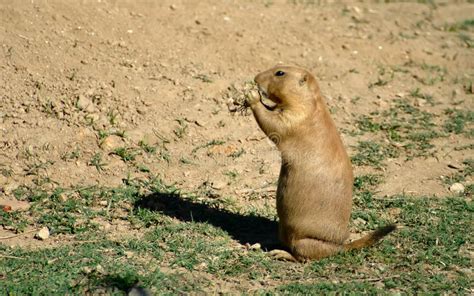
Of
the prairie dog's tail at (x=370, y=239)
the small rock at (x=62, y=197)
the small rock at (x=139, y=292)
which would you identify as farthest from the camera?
the small rock at (x=62, y=197)

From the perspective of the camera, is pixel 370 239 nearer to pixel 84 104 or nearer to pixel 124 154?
pixel 124 154

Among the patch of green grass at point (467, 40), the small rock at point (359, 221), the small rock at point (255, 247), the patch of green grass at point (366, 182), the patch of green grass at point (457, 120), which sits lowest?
the small rock at point (255, 247)

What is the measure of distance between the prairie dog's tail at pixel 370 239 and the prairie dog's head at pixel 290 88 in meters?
0.97

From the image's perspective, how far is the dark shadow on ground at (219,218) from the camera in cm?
539

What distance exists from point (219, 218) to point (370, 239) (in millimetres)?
1246

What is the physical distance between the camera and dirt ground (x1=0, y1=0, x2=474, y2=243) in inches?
239

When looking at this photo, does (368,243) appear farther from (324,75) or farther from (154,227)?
(324,75)

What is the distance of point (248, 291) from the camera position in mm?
4453

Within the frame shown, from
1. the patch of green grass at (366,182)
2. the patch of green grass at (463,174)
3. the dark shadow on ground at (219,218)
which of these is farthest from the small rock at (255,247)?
the patch of green grass at (463,174)

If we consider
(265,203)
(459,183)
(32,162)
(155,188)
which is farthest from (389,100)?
(32,162)

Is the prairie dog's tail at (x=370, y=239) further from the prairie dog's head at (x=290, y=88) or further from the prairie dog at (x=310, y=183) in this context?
the prairie dog's head at (x=290, y=88)

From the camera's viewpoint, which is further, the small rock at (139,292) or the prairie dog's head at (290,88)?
the prairie dog's head at (290,88)

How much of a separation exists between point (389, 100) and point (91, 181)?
3.52 metres

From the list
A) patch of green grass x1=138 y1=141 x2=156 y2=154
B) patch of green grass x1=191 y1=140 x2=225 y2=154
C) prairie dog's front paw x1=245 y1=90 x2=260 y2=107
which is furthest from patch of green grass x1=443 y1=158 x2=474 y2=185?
patch of green grass x1=138 y1=141 x2=156 y2=154
